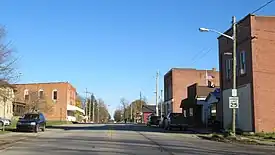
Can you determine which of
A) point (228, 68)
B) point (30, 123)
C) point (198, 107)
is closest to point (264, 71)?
point (228, 68)

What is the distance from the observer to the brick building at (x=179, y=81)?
263 feet

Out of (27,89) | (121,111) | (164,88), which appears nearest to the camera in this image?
(164,88)

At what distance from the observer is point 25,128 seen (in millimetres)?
37281

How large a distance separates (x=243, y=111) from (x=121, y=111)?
477 ft

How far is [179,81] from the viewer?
82.2 m

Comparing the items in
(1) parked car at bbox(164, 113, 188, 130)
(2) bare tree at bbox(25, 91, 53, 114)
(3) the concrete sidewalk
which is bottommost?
(3) the concrete sidewalk

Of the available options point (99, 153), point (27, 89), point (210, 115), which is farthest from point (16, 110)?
point (99, 153)

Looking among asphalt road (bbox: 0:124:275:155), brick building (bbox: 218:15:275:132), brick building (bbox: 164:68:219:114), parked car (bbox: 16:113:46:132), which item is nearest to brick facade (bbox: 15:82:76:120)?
brick building (bbox: 164:68:219:114)

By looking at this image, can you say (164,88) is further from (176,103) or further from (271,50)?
(271,50)

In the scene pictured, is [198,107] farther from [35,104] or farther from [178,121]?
[35,104]

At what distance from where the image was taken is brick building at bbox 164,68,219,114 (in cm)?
8019

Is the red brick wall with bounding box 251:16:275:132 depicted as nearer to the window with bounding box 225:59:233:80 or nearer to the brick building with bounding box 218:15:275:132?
the brick building with bounding box 218:15:275:132

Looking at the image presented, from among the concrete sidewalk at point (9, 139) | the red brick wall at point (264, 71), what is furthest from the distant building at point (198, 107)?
the concrete sidewalk at point (9, 139)

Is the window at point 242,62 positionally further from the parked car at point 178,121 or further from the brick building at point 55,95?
the brick building at point 55,95
